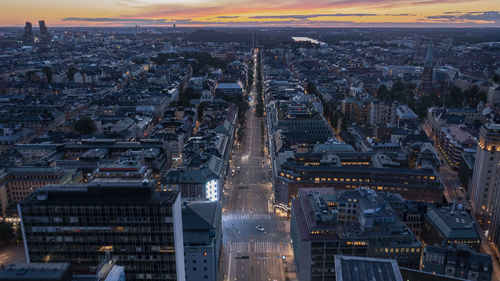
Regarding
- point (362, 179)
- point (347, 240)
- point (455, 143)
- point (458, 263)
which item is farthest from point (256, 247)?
point (455, 143)


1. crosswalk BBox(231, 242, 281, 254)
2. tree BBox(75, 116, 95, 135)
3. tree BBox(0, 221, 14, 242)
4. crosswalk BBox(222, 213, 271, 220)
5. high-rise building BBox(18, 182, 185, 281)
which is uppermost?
high-rise building BBox(18, 182, 185, 281)

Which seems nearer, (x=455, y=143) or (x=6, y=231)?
(x=6, y=231)

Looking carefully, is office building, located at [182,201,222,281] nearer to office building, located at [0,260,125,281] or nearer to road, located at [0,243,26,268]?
office building, located at [0,260,125,281]

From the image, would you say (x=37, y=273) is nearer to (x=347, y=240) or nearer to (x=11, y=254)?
(x=347, y=240)

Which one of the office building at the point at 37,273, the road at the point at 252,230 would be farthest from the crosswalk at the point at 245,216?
the office building at the point at 37,273

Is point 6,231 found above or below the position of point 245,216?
above

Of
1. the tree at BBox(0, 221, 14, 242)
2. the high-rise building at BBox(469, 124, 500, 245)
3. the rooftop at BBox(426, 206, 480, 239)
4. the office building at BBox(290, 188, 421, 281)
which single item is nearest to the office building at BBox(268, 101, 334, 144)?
the high-rise building at BBox(469, 124, 500, 245)

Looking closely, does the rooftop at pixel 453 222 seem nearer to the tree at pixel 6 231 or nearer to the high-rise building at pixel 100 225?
the high-rise building at pixel 100 225
